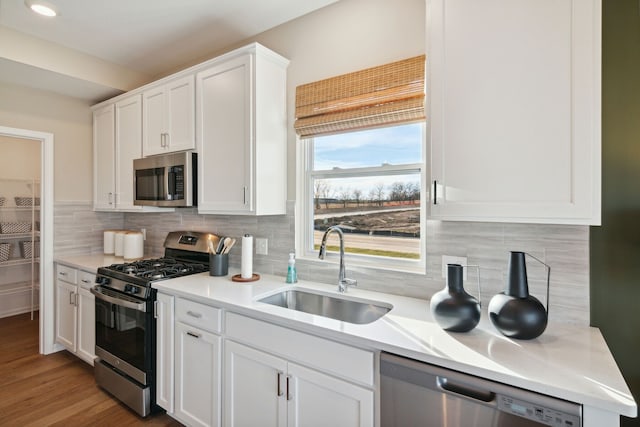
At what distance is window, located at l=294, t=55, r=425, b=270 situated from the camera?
6.08 ft

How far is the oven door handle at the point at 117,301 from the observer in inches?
83.2

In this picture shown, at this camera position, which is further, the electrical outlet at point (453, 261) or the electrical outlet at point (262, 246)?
the electrical outlet at point (262, 246)

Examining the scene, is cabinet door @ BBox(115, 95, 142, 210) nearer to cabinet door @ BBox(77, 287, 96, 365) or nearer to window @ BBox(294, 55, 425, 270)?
cabinet door @ BBox(77, 287, 96, 365)

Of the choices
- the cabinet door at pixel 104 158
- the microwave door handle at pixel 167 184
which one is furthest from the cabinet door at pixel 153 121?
the cabinet door at pixel 104 158

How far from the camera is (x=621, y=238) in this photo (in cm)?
136

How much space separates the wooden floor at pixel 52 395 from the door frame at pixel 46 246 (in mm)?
207

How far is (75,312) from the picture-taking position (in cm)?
284

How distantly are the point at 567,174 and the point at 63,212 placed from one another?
3.88 meters

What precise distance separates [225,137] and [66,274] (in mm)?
2056

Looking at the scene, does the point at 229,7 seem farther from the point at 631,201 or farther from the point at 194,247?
the point at 631,201

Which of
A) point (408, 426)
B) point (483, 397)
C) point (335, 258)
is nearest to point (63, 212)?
point (335, 258)

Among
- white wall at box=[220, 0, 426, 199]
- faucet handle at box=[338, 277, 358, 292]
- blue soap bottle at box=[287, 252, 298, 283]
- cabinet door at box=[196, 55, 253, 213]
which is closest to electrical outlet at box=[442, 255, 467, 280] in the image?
faucet handle at box=[338, 277, 358, 292]

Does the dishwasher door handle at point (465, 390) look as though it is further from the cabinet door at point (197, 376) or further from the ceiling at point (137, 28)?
the ceiling at point (137, 28)

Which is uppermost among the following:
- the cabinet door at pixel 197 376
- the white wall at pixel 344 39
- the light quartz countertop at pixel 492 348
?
the white wall at pixel 344 39
